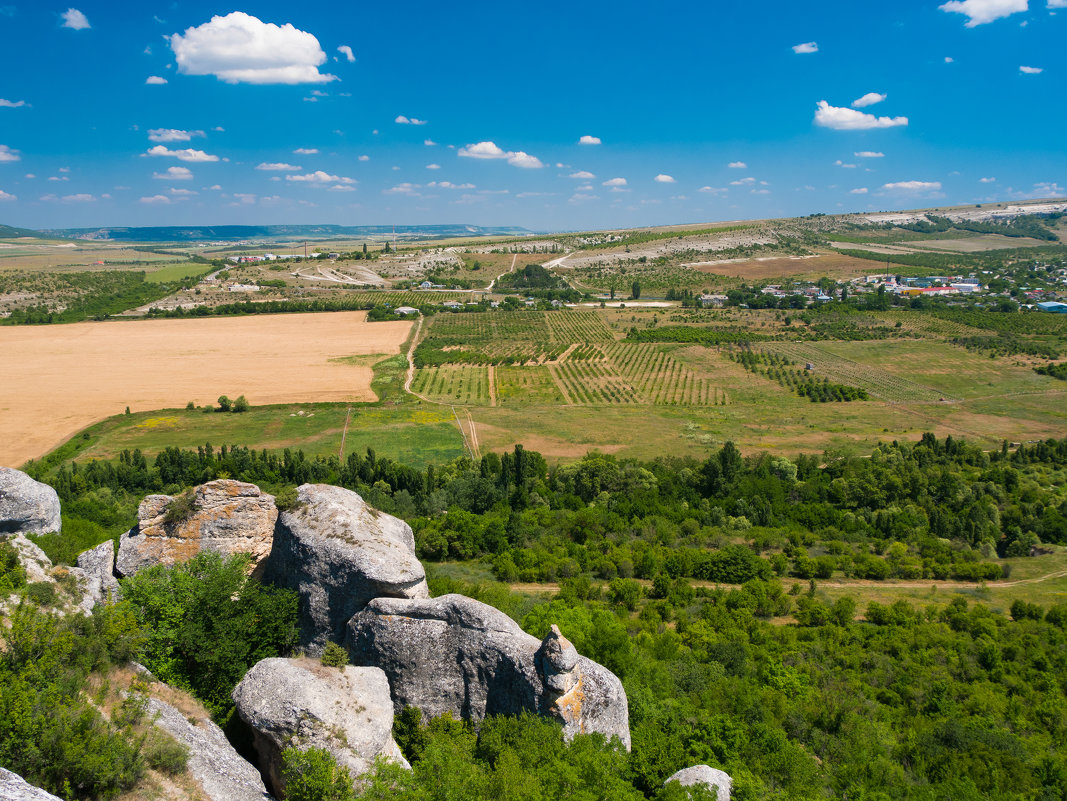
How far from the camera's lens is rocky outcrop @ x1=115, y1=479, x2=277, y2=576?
2914 centimetres

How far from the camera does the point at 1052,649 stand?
36844 millimetres

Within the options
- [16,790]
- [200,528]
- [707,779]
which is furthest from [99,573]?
[707,779]

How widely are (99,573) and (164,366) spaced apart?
105 metres

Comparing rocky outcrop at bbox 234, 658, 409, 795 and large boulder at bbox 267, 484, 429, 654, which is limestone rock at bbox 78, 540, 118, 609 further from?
rocky outcrop at bbox 234, 658, 409, 795

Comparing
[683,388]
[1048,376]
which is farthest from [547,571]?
[1048,376]

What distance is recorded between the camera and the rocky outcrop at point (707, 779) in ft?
68.6

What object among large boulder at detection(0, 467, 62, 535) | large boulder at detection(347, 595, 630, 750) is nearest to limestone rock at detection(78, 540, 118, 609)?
large boulder at detection(0, 467, 62, 535)

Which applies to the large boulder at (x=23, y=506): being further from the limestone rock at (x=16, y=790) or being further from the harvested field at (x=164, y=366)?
the harvested field at (x=164, y=366)

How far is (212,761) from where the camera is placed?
19266 mm

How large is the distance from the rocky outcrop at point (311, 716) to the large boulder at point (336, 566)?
3.91 metres

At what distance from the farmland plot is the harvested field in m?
84.6

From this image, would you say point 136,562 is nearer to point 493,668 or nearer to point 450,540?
point 493,668

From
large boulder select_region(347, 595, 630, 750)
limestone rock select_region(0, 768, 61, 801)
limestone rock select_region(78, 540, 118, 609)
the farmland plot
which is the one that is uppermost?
limestone rock select_region(0, 768, 61, 801)

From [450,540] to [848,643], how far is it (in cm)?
2941
